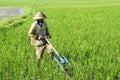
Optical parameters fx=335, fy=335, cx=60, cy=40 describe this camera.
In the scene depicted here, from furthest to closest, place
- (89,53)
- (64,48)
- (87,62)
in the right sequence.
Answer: (64,48), (89,53), (87,62)

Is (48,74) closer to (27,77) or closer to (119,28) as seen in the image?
(27,77)

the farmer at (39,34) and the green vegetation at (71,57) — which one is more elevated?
the farmer at (39,34)

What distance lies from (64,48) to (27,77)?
2594 millimetres

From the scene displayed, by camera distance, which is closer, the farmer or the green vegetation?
the green vegetation

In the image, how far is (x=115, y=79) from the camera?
590 cm

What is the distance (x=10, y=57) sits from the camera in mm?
7238

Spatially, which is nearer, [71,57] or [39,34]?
[39,34]

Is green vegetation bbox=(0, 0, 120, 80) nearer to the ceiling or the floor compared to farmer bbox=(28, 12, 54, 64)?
nearer to the floor

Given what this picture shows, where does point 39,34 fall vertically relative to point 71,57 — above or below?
above

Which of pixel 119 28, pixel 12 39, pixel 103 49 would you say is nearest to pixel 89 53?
pixel 103 49

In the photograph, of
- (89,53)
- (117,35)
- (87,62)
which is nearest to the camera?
(87,62)

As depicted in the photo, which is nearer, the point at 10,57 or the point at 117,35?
the point at 10,57

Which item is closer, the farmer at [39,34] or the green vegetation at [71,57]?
the green vegetation at [71,57]

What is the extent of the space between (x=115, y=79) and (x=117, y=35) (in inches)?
158
